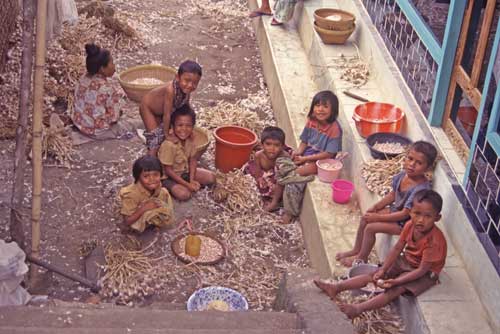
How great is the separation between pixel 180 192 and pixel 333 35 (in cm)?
259

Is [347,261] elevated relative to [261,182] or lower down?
elevated

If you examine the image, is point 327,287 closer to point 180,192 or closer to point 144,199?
point 144,199

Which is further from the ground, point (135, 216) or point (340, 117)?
point (340, 117)

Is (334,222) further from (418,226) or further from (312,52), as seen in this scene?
(312,52)

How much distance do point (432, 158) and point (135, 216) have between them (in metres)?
2.22

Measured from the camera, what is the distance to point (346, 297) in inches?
199

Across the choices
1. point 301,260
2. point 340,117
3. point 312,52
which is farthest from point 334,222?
→ point 312,52

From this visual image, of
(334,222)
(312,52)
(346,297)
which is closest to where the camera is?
(346,297)

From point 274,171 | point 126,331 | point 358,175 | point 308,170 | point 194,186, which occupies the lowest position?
point 194,186

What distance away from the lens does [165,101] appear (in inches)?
262

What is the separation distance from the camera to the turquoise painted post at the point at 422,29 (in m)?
6.19

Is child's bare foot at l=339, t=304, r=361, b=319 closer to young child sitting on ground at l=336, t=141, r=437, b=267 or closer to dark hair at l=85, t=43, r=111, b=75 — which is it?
young child sitting on ground at l=336, t=141, r=437, b=267

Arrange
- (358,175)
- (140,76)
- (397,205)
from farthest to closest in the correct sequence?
1. (140,76)
2. (358,175)
3. (397,205)

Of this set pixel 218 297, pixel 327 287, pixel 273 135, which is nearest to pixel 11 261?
pixel 218 297
